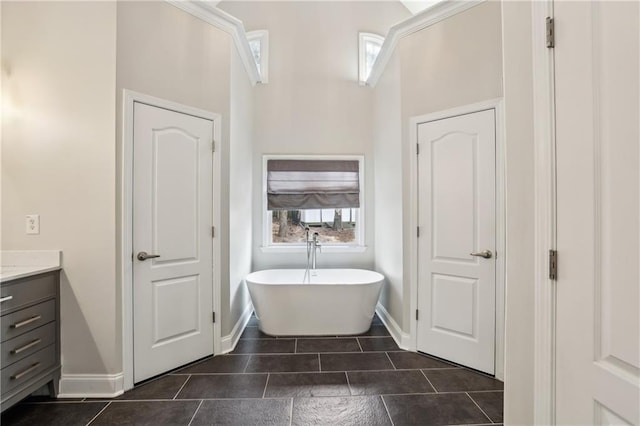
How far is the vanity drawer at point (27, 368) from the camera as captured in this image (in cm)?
164

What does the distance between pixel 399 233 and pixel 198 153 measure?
1962mm

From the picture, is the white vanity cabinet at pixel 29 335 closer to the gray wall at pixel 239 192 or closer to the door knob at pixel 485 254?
the gray wall at pixel 239 192

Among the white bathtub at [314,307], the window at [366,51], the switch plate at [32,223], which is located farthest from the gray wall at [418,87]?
the switch plate at [32,223]

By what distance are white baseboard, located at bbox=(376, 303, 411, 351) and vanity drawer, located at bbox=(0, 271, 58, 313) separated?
2.74m

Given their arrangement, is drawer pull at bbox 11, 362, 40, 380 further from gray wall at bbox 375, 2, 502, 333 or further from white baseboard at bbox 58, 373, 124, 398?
gray wall at bbox 375, 2, 502, 333

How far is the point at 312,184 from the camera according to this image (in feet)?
12.6

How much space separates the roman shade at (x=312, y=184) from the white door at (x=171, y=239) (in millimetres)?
1392

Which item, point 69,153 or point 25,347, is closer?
point 25,347

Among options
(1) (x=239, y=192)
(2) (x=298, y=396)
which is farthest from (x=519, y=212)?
(1) (x=239, y=192)

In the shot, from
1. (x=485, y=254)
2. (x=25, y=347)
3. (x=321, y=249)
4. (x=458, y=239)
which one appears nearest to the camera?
(x=25, y=347)

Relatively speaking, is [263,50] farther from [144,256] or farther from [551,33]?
[551,33]

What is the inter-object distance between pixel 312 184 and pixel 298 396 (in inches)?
98.5

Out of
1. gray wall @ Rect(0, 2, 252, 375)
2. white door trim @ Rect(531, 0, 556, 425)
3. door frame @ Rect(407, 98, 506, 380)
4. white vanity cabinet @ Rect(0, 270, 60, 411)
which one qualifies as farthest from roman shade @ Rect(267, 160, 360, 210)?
white door trim @ Rect(531, 0, 556, 425)

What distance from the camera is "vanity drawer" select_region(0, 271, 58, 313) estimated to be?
5.39ft
